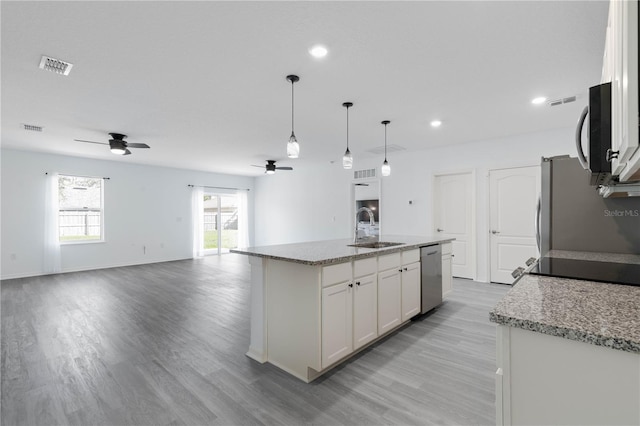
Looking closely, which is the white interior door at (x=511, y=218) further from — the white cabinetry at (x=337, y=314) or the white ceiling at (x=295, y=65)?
the white cabinetry at (x=337, y=314)

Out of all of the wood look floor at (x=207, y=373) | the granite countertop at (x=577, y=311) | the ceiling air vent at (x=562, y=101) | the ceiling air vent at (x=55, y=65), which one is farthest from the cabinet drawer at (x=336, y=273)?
the ceiling air vent at (x=562, y=101)

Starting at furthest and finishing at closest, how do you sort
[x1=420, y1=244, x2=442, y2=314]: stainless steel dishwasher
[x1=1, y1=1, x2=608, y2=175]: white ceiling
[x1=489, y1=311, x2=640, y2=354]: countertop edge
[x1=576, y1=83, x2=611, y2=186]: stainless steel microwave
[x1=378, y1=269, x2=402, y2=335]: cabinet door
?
1. [x1=420, y1=244, x2=442, y2=314]: stainless steel dishwasher
2. [x1=378, y1=269, x2=402, y2=335]: cabinet door
3. [x1=1, y1=1, x2=608, y2=175]: white ceiling
4. [x1=576, y1=83, x2=611, y2=186]: stainless steel microwave
5. [x1=489, y1=311, x2=640, y2=354]: countertop edge

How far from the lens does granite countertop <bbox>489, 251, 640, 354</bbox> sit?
31.1 inches

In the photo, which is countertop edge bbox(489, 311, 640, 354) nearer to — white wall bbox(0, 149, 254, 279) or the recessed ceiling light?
the recessed ceiling light

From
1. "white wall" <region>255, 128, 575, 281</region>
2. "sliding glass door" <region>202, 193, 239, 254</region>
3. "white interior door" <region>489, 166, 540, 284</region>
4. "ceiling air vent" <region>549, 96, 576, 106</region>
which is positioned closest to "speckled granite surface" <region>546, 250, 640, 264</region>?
"ceiling air vent" <region>549, 96, 576, 106</region>

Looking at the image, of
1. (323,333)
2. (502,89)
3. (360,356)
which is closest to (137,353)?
(323,333)

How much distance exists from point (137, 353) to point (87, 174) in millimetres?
5839

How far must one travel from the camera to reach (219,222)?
9.34 metres

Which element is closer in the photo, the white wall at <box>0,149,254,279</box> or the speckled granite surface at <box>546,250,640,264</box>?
the speckled granite surface at <box>546,250,640,264</box>

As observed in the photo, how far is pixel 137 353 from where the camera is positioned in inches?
104

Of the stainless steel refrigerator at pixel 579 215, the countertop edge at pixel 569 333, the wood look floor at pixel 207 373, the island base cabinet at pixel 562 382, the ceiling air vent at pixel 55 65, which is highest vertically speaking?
the ceiling air vent at pixel 55 65

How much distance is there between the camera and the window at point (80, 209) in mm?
6578

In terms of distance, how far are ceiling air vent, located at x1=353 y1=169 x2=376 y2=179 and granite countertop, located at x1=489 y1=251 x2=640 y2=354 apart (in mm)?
5665

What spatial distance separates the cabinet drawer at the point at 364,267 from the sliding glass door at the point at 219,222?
743cm
